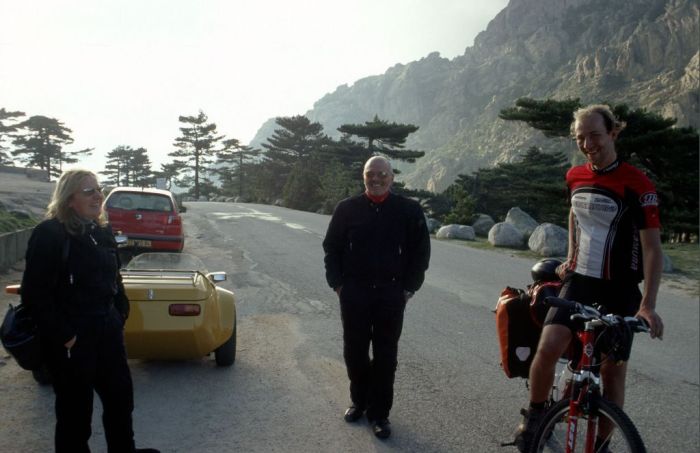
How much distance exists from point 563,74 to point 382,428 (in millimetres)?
160136

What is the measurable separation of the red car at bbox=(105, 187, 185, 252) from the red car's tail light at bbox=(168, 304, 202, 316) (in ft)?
27.7

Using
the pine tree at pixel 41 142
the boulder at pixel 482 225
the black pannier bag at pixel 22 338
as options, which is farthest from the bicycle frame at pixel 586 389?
the pine tree at pixel 41 142

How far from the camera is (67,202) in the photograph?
3.31 meters

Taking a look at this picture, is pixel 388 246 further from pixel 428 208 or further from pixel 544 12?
pixel 544 12

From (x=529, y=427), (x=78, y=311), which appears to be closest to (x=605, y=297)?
(x=529, y=427)

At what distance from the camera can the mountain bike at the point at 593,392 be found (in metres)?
2.76

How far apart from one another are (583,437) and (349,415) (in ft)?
6.00

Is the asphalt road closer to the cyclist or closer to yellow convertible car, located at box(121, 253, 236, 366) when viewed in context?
yellow convertible car, located at box(121, 253, 236, 366)

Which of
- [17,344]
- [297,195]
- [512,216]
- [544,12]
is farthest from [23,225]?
[544,12]

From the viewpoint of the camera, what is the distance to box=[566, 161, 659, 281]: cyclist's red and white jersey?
310 cm

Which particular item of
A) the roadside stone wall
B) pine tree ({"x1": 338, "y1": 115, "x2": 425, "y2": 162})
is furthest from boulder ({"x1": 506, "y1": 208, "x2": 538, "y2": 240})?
pine tree ({"x1": 338, "y1": 115, "x2": 425, "y2": 162})

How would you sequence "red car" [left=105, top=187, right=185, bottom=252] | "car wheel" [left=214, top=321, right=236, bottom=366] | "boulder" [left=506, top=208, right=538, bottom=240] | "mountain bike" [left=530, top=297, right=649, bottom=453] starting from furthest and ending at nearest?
1. "boulder" [left=506, top=208, right=538, bottom=240]
2. "red car" [left=105, top=187, right=185, bottom=252]
3. "car wheel" [left=214, top=321, right=236, bottom=366]
4. "mountain bike" [left=530, top=297, right=649, bottom=453]

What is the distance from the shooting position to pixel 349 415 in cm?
439

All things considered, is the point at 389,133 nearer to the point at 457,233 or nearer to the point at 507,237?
the point at 457,233
